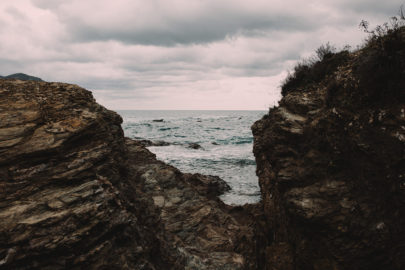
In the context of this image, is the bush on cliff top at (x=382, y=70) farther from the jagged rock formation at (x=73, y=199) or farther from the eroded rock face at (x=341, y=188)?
the jagged rock formation at (x=73, y=199)

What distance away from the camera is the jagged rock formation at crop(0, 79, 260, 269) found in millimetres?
3041

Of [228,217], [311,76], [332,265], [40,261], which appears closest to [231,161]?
[311,76]

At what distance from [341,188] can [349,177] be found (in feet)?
1.11

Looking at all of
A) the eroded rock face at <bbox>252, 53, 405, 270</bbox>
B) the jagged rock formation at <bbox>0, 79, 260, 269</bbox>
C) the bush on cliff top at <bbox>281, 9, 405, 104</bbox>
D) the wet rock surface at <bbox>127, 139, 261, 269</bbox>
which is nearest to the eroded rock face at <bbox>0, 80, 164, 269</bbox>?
the jagged rock formation at <bbox>0, 79, 260, 269</bbox>

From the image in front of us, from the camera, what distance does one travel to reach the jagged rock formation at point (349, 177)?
5027mm

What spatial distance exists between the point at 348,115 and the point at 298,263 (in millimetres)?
4010

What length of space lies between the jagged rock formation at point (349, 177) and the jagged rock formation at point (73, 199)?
5.24 ft

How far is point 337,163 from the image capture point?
19.7 ft

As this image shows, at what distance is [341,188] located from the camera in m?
5.65

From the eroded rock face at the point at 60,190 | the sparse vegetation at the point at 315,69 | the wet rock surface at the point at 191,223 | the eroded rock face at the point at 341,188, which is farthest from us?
the sparse vegetation at the point at 315,69

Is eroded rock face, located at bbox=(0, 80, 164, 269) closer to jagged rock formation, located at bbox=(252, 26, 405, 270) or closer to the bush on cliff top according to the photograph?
jagged rock formation, located at bbox=(252, 26, 405, 270)

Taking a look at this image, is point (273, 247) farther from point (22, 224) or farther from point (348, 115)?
point (22, 224)

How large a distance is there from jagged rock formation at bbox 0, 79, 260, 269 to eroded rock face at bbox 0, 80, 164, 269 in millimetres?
12

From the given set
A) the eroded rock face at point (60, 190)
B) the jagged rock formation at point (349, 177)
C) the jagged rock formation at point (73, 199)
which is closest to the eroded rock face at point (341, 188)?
the jagged rock formation at point (349, 177)
